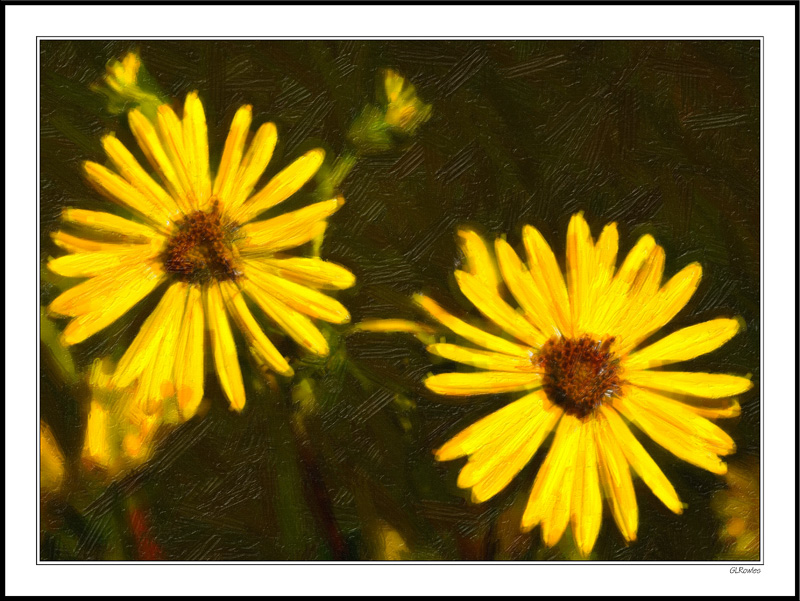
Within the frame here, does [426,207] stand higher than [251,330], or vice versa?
[426,207]

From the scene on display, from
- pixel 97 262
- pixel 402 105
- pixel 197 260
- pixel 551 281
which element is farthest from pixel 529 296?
pixel 97 262

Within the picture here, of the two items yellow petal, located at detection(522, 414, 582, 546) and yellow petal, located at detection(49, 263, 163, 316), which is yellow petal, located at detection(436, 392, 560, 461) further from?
yellow petal, located at detection(49, 263, 163, 316)

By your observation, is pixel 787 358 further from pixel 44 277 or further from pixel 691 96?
pixel 44 277

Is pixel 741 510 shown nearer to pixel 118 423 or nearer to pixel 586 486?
pixel 586 486

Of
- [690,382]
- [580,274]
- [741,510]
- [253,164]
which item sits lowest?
[741,510]

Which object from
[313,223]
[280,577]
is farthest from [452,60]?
[280,577]

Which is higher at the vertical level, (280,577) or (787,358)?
(787,358)

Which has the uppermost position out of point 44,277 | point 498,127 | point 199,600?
point 498,127
